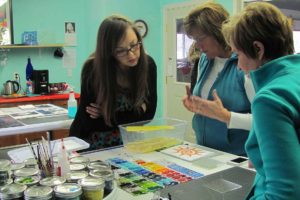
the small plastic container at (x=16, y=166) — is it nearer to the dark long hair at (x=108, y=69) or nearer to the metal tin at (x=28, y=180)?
the metal tin at (x=28, y=180)

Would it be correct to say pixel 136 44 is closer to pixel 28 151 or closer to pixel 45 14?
pixel 28 151

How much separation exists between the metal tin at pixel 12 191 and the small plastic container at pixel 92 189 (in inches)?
6.8

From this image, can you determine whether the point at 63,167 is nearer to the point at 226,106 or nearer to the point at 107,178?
the point at 107,178

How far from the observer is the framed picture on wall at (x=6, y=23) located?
15.1 feet

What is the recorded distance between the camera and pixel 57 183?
1.14 metres

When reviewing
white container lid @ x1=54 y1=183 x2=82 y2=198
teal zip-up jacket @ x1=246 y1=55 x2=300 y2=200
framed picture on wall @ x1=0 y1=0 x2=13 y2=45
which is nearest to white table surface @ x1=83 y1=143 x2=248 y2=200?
white container lid @ x1=54 y1=183 x2=82 y2=198

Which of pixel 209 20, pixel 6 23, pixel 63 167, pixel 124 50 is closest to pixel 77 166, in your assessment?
pixel 63 167

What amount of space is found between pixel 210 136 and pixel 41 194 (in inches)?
42.4

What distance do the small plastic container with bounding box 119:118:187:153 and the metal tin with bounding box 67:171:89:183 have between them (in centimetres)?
63

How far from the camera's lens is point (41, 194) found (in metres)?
1.05

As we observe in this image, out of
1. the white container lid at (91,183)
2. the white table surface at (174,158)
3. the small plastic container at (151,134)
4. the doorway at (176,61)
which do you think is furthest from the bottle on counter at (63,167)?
the doorway at (176,61)

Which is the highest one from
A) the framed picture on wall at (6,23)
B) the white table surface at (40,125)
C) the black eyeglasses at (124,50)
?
the framed picture on wall at (6,23)

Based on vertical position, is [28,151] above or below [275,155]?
below

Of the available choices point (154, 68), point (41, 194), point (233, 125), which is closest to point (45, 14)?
point (154, 68)
